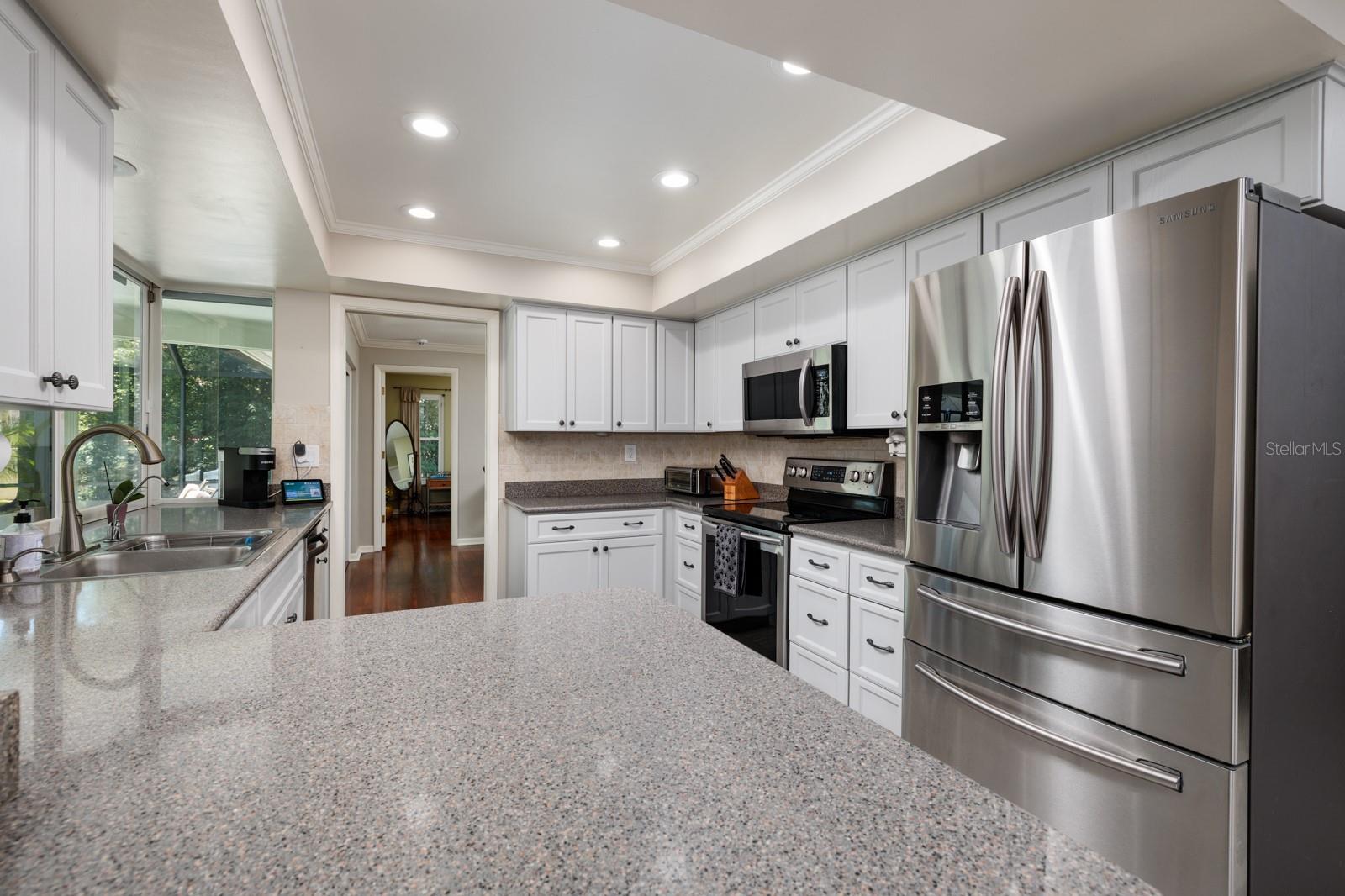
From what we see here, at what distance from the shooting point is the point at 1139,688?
1445mm

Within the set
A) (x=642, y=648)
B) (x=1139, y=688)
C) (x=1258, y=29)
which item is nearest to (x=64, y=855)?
(x=642, y=648)

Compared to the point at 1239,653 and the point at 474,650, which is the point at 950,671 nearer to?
the point at 1239,653

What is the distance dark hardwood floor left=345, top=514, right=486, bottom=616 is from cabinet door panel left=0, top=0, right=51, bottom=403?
2.78 meters

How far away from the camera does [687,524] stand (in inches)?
150

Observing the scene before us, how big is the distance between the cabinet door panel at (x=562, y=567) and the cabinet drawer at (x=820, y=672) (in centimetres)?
141

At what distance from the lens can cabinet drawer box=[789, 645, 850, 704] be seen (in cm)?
250

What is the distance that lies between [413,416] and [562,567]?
23.2 feet

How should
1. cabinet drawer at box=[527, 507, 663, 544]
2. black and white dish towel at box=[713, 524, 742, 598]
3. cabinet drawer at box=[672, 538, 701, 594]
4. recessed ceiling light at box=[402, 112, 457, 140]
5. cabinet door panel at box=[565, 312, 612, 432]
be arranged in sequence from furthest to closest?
cabinet door panel at box=[565, 312, 612, 432], cabinet drawer at box=[527, 507, 663, 544], cabinet drawer at box=[672, 538, 701, 594], black and white dish towel at box=[713, 524, 742, 598], recessed ceiling light at box=[402, 112, 457, 140]

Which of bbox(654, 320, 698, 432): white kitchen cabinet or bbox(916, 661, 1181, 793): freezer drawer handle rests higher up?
bbox(654, 320, 698, 432): white kitchen cabinet

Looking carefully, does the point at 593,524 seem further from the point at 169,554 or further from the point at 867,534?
the point at 169,554

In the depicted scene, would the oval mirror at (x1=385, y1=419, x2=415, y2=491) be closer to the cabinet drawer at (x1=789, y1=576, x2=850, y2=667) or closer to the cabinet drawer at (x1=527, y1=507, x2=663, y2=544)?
the cabinet drawer at (x1=527, y1=507, x2=663, y2=544)

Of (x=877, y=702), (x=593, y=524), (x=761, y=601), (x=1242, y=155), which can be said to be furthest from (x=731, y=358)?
(x=1242, y=155)

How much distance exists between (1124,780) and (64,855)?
187cm

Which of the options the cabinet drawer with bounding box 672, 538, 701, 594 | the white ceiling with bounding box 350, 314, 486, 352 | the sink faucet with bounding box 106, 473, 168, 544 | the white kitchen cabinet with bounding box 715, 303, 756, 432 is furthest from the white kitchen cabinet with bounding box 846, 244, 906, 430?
the white ceiling with bounding box 350, 314, 486, 352
